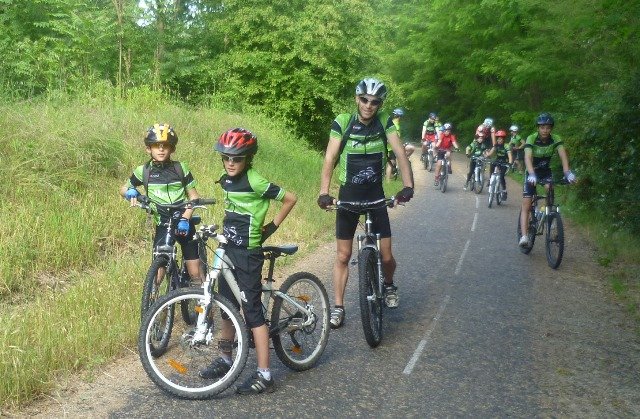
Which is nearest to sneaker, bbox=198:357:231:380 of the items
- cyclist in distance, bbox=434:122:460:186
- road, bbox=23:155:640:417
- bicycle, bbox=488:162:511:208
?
road, bbox=23:155:640:417

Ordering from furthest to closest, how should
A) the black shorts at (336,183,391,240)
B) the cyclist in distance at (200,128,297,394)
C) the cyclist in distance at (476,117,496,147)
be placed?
the cyclist in distance at (476,117,496,147) < the black shorts at (336,183,391,240) < the cyclist in distance at (200,128,297,394)

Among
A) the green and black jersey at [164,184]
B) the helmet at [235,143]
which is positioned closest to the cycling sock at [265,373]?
the helmet at [235,143]

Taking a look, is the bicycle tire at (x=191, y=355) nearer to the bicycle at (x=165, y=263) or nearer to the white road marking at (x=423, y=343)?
the bicycle at (x=165, y=263)

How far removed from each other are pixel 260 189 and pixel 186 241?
142cm

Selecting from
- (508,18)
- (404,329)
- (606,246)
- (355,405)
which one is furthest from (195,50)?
(355,405)

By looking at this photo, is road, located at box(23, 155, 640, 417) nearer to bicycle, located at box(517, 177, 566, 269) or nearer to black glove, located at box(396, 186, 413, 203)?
bicycle, located at box(517, 177, 566, 269)

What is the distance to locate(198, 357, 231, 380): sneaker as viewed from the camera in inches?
221

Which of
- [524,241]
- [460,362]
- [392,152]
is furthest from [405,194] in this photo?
[392,152]

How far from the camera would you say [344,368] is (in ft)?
20.8

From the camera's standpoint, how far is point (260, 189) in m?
5.59

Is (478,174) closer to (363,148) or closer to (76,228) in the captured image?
(76,228)

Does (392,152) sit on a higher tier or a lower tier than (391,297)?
higher

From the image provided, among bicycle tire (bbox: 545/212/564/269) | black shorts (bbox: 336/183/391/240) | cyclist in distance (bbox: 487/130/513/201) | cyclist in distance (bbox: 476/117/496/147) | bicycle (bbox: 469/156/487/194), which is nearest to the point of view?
black shorts (bbox: 336/183/391/240)

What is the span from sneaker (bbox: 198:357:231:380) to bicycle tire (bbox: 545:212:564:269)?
6.80 metres
